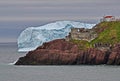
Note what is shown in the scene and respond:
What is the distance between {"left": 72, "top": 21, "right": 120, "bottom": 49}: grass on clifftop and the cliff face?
5266 mm

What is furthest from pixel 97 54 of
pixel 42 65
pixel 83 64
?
pixel 42 65

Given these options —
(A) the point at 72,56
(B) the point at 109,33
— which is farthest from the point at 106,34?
(A) the point at 72,56

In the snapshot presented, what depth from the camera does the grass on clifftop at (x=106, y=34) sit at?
6673 inches

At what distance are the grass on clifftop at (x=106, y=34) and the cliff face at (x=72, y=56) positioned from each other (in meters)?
5.27

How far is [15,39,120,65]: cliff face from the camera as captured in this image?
158m

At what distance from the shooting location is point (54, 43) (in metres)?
168

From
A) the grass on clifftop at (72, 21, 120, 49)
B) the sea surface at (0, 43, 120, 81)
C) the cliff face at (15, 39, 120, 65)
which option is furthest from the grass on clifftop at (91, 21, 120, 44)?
the sea surface at (0, 43, 120, 81)
